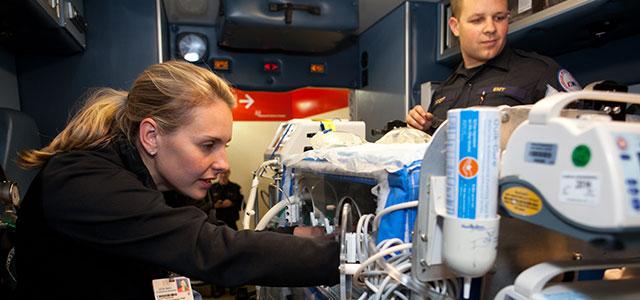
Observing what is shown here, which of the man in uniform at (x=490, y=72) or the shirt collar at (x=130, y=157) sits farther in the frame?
the man in uniform at (x=490, y=72)

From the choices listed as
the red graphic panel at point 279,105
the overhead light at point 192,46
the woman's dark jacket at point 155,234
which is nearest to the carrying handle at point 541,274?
the woman's dark jacket at point 155,234

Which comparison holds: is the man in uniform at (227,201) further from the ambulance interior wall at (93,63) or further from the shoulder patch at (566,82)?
the shoulder patch at (566,82)

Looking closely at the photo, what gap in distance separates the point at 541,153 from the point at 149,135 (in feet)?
2.81

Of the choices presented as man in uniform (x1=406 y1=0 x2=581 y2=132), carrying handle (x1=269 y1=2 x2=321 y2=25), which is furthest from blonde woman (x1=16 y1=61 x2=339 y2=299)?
carrying handle (x1=269 y1=2 x2=321 y2=25)

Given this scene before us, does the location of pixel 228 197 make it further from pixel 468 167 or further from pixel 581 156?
pixel 581 156

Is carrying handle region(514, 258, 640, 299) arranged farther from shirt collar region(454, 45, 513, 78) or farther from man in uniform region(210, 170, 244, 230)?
man in uniform region(210, 170, 244, 230)

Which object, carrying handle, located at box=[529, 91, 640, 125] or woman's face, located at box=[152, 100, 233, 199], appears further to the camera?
woman's face, located at box=[152, 100, 233, 199]

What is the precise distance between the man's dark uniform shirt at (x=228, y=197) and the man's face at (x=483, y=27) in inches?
150

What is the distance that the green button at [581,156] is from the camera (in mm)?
417

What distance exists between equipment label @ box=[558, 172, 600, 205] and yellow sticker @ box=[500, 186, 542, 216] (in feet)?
0.14

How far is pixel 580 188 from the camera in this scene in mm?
425

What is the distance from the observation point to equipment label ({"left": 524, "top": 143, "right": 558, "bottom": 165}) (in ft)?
1.50

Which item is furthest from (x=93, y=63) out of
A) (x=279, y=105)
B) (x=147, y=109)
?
(x=279, y=105)

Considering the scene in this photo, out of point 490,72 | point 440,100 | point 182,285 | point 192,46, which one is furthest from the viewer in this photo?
point 192,46
